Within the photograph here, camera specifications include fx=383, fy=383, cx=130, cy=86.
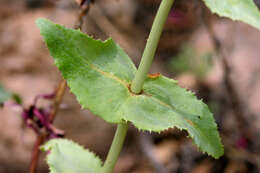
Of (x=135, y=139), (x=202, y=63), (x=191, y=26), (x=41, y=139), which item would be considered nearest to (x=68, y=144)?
(x=41, y=139)

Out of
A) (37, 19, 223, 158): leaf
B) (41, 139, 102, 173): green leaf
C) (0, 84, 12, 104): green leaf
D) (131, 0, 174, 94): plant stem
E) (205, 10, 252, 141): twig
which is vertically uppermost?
(131, 0, 174, 94): plant stem

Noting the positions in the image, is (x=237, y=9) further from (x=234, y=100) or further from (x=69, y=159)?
(x=234, y=100)

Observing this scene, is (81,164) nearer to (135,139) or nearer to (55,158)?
(55,158)

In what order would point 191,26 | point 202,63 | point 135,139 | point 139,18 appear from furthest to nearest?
point 191,26, point 139,18, point 202,63, point 135,139

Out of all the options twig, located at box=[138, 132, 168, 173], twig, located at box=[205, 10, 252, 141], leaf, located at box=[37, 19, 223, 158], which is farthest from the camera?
twig, located at box=[138, 132, 168, 173]

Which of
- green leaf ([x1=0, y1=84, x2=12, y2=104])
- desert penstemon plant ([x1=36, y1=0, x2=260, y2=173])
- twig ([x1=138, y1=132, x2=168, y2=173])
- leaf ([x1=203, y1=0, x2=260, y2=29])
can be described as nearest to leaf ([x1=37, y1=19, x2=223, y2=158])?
desert penstemon plant ([x1=36, y1=0, x2=260, y2=173])

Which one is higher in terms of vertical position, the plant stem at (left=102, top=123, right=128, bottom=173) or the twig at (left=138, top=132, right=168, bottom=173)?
the plant stem at (left=102, top=123, right=128, bottom=173)

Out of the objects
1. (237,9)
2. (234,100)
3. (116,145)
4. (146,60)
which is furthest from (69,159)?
(234,100)

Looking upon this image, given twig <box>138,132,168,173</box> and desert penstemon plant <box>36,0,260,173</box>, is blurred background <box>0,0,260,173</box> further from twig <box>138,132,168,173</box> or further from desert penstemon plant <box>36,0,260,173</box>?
desert penstemon plant <box>36,0,260,173</box>

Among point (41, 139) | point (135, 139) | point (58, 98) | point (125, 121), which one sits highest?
point (125, 121)
